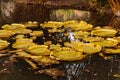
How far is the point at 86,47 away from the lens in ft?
18.6

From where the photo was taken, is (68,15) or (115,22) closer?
(115,22)

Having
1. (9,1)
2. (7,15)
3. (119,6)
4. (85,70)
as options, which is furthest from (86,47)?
(9,1)

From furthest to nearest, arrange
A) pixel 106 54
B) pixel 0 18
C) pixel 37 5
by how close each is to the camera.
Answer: pixel 37 5 < pixel 0 18 < pixel 106 54

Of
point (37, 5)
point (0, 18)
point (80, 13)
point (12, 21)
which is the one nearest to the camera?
point (12, 21)

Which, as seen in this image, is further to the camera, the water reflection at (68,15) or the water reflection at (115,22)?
the water reflection at (68,15)

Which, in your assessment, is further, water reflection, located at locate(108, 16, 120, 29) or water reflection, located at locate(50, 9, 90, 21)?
water reflection, located at locate(50, 9, 90, 21)

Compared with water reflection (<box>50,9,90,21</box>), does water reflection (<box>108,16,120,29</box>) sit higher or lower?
lower

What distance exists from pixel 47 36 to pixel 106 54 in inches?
65.9

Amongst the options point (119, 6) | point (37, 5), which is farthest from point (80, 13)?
point (37, 5)

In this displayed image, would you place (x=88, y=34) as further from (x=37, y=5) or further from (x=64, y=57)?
(x=37, y=5)

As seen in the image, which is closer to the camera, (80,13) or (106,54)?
(106,54)

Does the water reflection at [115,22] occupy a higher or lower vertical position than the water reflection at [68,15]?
lower

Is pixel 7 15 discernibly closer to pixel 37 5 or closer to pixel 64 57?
pixel 37 5

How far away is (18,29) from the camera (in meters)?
7.18
